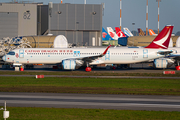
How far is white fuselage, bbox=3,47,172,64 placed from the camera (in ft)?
157

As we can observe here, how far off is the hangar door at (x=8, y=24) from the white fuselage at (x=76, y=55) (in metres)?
51.7

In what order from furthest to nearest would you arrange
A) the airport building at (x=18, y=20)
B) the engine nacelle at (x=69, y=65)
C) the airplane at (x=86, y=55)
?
the airport building at (x=18, y=20) → the airplane at (x=86, y=55) → the engine nacelle at (x=69, y=65)

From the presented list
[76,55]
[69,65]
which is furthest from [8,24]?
[69,65]

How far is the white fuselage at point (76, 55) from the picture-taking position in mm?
47781

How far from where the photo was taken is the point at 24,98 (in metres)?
21.0

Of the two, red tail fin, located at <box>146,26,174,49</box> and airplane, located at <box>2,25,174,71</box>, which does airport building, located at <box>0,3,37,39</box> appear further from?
red tail fin, located at <box>146,26,174,49</box>

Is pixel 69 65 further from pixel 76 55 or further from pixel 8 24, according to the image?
pixel 8 24

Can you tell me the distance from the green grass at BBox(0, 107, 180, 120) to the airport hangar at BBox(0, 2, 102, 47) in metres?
76.8

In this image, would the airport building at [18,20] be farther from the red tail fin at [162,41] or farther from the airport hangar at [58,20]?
the red tail fin at [162,41]

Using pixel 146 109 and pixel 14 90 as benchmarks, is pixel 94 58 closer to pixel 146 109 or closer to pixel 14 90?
pixel 14 90

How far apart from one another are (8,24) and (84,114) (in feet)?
291

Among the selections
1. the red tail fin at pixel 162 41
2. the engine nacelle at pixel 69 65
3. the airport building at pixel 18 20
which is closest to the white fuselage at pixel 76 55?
the red tail fin at pixel 162 41

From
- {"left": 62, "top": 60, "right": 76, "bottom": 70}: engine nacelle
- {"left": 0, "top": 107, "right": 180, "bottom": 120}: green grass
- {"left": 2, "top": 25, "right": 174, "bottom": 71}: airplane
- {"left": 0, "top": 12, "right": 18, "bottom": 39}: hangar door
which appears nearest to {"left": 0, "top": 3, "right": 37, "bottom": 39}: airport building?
{"left": 0, "top": 12, "right": 18, "bottom": 39}: hangar door

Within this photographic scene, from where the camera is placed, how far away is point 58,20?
307 feet
